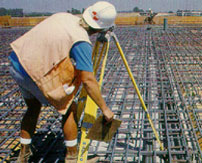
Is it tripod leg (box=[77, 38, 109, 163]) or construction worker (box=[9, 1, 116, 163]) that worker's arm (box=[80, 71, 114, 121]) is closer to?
construction worker (box=[9, 1, 116, 163])

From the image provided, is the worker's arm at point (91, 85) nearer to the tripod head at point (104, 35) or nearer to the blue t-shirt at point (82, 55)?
the blue t-shirt at point (82, 55)

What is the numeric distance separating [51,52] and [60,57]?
7 centimetres

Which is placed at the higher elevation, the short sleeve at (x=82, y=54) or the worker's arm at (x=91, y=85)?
the short sleeve at (x=82, y=54)

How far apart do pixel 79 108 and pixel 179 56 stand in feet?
15.4

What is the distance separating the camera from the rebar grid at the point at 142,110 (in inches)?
97.7

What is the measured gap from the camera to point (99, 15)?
1.74 m

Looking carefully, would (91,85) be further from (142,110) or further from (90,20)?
(142,110)

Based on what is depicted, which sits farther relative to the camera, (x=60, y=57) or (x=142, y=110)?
(x=142, y=110)

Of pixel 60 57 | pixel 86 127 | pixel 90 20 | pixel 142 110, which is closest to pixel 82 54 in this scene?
pixel 60 57

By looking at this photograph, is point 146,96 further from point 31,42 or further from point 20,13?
point 20,13

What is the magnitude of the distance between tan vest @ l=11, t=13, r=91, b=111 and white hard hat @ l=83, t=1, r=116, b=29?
98 mm

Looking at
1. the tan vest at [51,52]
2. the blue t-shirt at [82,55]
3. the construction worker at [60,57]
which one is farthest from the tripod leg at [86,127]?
the blue t-shirt at [82,55]

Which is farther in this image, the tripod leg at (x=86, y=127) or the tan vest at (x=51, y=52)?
the tripod leg at (x=86, y=127)

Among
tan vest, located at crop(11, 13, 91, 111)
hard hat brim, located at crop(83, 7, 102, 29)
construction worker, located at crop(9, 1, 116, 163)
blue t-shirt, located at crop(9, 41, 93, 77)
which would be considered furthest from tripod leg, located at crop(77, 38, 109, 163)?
hard hat brim, located at crop(83, 7, 102, 29)
